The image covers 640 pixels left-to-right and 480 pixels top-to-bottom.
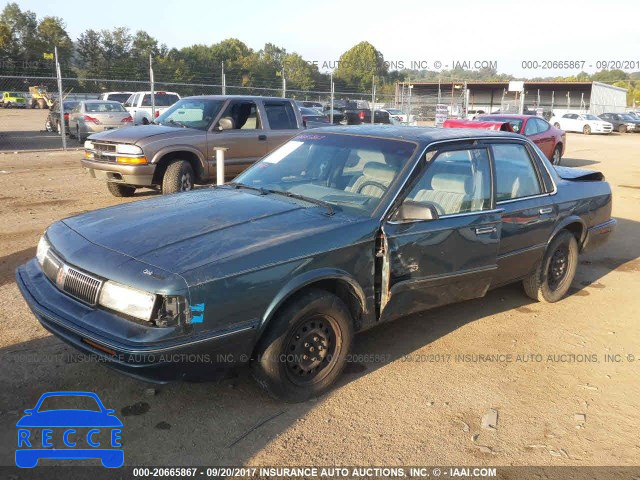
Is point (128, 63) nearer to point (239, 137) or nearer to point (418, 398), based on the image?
point (239, 137)

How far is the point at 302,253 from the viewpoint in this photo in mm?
3344

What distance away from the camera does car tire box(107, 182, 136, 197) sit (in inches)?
371

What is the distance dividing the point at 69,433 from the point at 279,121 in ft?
25.3

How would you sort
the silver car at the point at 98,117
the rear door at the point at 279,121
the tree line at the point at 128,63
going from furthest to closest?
the tree line at the point at 128,63 → the silver car at the point at 98,117 → the rear door at the point at 279,121

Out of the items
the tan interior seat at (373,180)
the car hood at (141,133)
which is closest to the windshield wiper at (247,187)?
the tan interior seat at (373,180)

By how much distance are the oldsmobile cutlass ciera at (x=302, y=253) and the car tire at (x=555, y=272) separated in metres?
0.06

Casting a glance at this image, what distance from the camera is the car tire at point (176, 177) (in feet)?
28.8

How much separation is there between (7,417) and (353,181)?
266 centimetres

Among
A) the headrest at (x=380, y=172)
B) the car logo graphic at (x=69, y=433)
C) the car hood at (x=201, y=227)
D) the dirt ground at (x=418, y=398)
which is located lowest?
the dirt ground at (x=418, y=398)

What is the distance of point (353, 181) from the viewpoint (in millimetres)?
4234

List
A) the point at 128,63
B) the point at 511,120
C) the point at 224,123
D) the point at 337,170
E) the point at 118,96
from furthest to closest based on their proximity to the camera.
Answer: the point at 128,63 → the point at 118,96 → the point at 511,120 → the point at 224,123 → the point at 337,170

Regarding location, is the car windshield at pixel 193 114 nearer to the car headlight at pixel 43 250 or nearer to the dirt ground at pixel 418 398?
the dirt ground at pixel 418 398

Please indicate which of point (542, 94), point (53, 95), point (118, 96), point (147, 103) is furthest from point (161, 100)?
point (542, 94)

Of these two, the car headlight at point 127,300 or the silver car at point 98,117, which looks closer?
the car headlight at point 127,300
